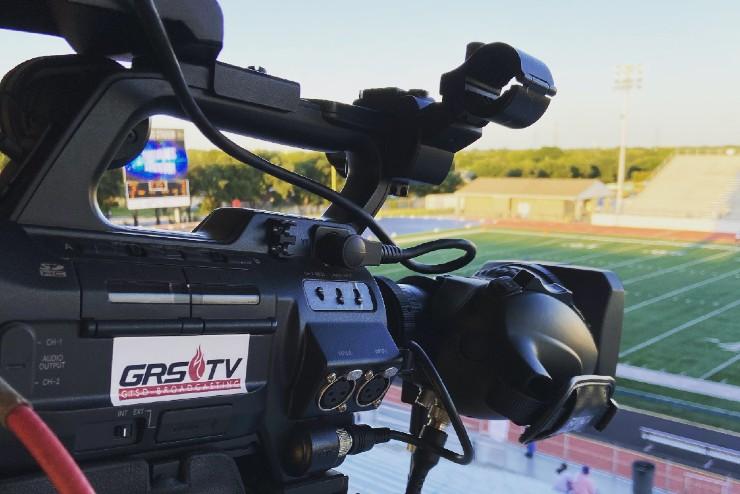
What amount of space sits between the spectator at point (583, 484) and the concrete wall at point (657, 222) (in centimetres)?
399

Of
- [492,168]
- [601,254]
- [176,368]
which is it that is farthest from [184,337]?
[601,254]

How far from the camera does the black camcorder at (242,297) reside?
1.27 ft

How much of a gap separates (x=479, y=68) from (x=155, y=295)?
327 mm

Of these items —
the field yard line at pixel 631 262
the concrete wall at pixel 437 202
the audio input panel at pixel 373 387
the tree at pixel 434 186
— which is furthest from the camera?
the field yard line at pixel 631 262

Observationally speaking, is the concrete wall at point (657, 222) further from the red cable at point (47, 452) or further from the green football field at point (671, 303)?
the red cable at point (47, 452)

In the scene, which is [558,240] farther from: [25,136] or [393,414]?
[25,136]

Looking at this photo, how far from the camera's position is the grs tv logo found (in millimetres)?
400

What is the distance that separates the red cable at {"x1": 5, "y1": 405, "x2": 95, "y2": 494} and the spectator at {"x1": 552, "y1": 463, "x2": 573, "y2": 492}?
2573 millimetres

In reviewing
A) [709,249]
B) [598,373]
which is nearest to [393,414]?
[598,373]

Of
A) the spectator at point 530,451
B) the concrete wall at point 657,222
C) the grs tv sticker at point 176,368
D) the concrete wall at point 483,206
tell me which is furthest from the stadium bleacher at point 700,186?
the grs tv sticker at point 176,368

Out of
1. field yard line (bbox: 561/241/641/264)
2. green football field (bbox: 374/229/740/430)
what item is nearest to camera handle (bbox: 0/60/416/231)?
green football field (bbox: 374/229/740/430)

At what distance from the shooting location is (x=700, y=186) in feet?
19.9

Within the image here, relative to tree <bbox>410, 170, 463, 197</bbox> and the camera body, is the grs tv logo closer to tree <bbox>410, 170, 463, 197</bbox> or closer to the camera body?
the camera body

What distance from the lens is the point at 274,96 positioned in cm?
52
